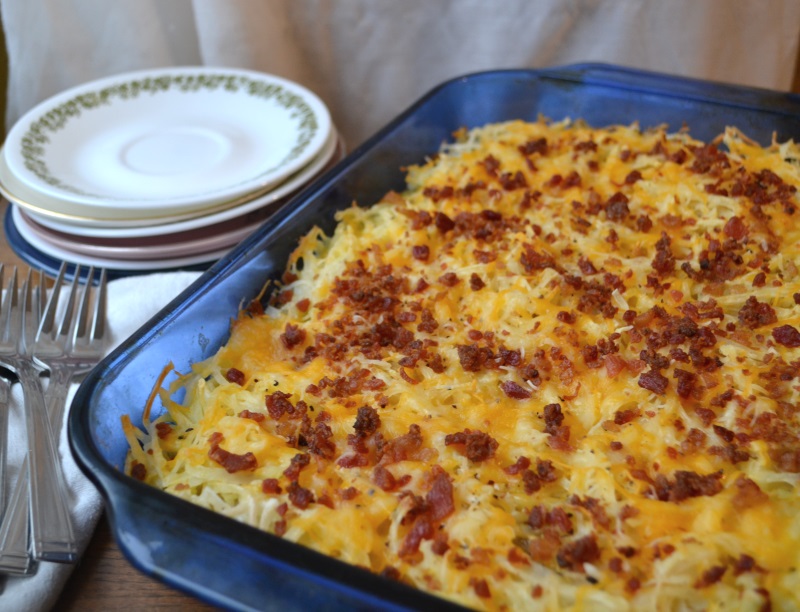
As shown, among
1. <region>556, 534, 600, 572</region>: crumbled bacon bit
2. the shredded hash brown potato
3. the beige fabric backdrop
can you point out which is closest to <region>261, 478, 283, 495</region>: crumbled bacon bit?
the shredded hash brown potato

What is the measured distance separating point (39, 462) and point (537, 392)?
2.75 ft

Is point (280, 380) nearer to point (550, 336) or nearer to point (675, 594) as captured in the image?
point (550, 336)

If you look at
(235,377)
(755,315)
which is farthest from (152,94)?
(755,315)

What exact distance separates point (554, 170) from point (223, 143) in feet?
3.03

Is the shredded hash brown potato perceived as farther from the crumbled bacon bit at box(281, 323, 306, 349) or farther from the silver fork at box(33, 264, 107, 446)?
the silver fork at box(33, 264, 107, 446)

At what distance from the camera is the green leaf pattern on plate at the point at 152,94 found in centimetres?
211

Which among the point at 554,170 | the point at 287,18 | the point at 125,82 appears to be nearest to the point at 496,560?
the point at 554,170

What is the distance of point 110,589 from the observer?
50.1 inches

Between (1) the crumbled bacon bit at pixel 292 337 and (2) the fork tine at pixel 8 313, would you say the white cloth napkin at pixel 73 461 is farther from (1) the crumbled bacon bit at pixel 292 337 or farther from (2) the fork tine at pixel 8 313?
(1) the crumbled bacon bit at pixel 292 337

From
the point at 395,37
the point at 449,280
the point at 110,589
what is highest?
the point at 395,37

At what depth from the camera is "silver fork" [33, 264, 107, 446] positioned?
5.30ft

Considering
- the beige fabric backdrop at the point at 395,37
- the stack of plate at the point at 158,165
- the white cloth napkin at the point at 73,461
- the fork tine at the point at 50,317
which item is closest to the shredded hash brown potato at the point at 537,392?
the white cloth napkin at the point at 73,461

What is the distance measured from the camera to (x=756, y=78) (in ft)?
9.74

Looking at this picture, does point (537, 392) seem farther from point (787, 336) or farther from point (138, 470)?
point (138, 470)
